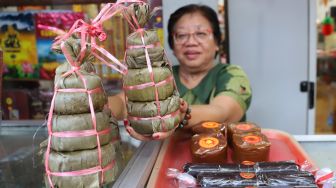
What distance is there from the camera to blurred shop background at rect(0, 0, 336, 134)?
234cm

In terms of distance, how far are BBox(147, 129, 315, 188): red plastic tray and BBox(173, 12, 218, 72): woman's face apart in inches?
17.9

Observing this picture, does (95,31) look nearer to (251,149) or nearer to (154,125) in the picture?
(154,125)

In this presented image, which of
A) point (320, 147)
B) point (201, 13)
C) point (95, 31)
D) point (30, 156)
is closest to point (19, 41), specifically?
point (201, 13)

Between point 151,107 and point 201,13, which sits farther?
point 201,13

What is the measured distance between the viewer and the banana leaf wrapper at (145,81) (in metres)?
0.89

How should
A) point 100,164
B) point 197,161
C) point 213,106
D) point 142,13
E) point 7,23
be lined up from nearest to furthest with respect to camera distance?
point 100,164, point 142,13, point 197,161, point 213,106, point 7,23

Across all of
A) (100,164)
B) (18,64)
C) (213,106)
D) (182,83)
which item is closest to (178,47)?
(182,83)

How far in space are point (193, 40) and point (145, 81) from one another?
0.74 m

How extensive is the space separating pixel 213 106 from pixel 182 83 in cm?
Result: 41

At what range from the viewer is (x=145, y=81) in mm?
886

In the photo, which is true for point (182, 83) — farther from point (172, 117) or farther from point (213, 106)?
point (172, 117)

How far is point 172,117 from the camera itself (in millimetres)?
926

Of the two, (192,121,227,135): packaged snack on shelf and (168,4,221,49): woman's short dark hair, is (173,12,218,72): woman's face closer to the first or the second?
(168,4,221,49): woman's short dark hair

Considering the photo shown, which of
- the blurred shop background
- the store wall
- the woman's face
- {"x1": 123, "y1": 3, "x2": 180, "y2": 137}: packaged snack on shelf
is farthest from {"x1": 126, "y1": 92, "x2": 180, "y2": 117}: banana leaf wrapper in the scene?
→ the store wall
